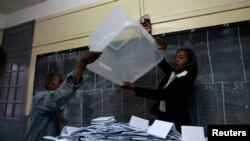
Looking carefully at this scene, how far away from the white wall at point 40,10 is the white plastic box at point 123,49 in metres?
1.19

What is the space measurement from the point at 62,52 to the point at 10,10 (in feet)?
4.03

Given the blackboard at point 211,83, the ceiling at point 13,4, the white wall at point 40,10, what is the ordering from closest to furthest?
the blackboard at point 211,83
the white wall at point 40,10
the ceiling at point 13,4

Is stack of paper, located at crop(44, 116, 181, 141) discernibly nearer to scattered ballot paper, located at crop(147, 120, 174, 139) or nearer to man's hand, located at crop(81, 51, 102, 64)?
scattered ballot paper, located at crop(147, 120, 174, 139)

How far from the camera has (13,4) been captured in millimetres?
2703

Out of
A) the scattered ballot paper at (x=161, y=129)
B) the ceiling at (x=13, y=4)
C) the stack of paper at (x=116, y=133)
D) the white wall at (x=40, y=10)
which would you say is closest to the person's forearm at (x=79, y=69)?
the stack of paper at (x=116, y=133)

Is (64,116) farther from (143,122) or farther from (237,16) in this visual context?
(237,16)

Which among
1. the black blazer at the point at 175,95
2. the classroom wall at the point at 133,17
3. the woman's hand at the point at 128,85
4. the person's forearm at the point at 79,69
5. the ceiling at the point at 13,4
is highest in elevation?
the ceiling at the point at 13,4

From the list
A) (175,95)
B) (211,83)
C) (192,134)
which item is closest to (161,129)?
(192,134)

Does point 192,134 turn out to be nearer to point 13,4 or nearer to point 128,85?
point 128,85

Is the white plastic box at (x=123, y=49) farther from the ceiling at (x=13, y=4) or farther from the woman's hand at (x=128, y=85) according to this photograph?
the ceiling at (x=13, y=4)

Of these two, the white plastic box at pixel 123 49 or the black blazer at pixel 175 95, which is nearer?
the white plastic box at pixel 123 49

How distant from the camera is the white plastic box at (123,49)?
1167mm

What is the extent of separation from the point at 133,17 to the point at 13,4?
5.76ft

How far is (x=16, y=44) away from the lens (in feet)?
8.88
